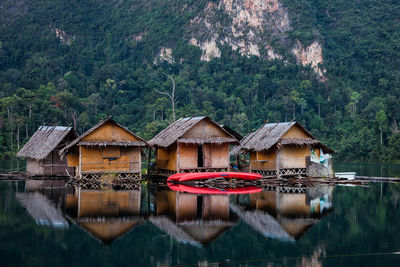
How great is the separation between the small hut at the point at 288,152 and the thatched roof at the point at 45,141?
29.3ft

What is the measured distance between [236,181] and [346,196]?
539 centimetres

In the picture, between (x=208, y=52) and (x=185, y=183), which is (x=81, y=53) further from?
(x=185, y=183)

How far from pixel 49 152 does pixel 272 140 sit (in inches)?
431

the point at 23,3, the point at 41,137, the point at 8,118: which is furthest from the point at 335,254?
the point at 23,3

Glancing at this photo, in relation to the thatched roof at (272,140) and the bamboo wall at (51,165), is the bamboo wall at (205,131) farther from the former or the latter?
the bamboo wall at (51,165)

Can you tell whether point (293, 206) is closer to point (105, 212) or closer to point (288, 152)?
point (105, 212)

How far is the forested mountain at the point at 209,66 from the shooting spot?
6444 cm

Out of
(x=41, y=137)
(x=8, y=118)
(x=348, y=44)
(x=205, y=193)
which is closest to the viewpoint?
(x=205, y=193)

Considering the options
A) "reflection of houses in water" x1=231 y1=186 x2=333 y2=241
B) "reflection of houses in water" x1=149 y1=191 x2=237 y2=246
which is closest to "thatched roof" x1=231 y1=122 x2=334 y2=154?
"reflection of houses in water" x1=231 y1=186 x2=333 y2=241

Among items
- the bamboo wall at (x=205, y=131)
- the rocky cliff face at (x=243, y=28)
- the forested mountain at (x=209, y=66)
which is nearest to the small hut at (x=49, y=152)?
the bamboo wall at (x=205, y=131)

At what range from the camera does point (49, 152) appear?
2805 centimetres

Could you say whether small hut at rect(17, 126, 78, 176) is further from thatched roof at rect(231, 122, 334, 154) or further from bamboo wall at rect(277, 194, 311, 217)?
bamboo wall at rect(277, 194, 311, 217)

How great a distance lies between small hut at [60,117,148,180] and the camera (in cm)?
2588

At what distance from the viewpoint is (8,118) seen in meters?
56.9
